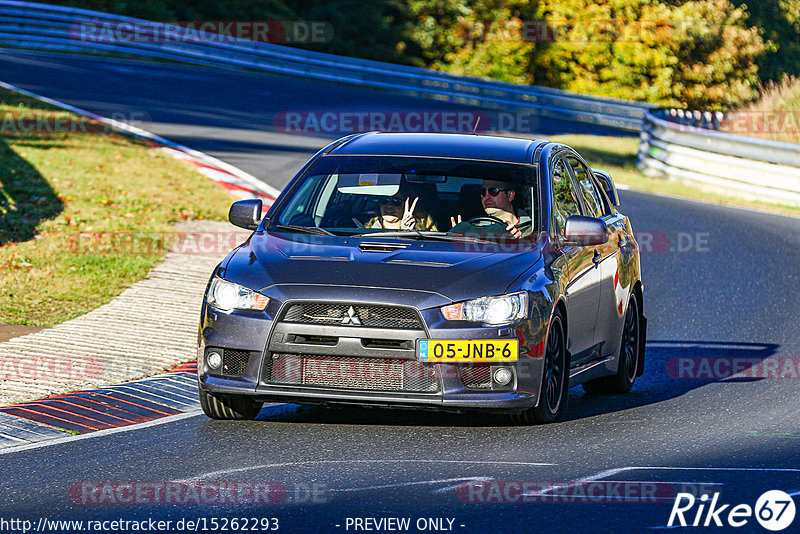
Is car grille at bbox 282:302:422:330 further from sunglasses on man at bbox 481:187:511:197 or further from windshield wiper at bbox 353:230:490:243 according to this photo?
sunglasses on man at bbox 481:187:511:197

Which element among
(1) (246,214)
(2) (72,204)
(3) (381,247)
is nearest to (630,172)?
(2) (72,204)

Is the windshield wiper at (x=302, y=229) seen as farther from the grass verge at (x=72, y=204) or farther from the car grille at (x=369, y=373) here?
the grass verge at (x=72, y=204)

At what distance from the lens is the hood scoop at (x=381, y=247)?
26.8 feet

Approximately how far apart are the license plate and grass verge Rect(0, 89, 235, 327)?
4998 millimetres

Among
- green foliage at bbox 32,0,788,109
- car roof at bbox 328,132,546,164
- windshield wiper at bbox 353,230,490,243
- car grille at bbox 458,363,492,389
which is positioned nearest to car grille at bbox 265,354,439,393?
car grille at bbox 458,363,492,389

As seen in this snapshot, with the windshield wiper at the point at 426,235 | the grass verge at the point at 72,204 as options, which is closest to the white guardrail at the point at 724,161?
the grass verge at the point at 72,204

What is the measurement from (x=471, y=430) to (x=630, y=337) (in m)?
2.51

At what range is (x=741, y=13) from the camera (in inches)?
2192

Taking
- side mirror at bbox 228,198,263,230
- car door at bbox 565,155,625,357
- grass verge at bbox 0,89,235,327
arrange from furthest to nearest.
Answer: grass verge at bbox 0,89,235,327 < car door at bbox 565,155,625,357 < side mirror at bbox 228,198,263,230

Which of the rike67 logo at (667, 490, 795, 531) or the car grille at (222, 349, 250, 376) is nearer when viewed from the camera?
→ the rike67 logo at (667, 490, 795, 531)

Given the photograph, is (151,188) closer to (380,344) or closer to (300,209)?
(300,209)

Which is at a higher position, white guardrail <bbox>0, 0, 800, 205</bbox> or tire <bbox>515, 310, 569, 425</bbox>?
tire <bbox>515, 310, 569, 425</bbox>

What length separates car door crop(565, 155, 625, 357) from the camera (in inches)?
369

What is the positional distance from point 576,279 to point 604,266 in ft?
2.73
